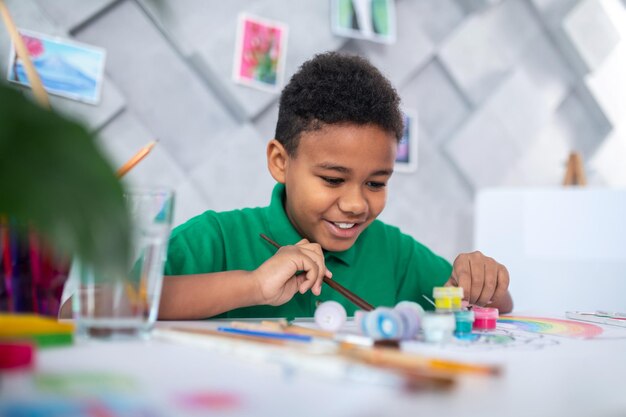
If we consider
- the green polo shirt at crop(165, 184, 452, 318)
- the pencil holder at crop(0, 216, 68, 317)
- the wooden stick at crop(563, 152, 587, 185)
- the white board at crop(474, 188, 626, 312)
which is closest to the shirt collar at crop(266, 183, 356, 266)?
the green polo shirt at crop(165, 184, 452, 318)

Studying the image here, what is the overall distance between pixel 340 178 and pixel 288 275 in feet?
0.77

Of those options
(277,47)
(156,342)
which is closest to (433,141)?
(277,47)

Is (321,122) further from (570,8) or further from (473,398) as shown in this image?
(570,8)

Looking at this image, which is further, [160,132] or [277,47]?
[277,47]

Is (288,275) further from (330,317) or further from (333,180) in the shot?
(333,180)

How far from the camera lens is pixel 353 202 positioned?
0.85 metres

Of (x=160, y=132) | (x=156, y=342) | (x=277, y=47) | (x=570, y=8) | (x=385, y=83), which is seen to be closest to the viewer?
(x=156, y=342)

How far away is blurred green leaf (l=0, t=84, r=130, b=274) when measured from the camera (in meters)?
0.20

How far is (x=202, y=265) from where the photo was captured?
847 millimetres

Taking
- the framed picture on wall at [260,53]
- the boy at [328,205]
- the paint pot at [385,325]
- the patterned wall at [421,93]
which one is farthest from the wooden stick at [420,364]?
the framed picture on wall at [260,53]

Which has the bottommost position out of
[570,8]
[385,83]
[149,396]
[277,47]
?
[149,396]

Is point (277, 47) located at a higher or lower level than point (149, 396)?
higher

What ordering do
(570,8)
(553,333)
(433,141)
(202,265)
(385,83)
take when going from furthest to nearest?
(570,8) < (433,141) < (385,83) < (202,265) < (553,333)

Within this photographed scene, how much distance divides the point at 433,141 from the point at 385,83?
0.89 meters
